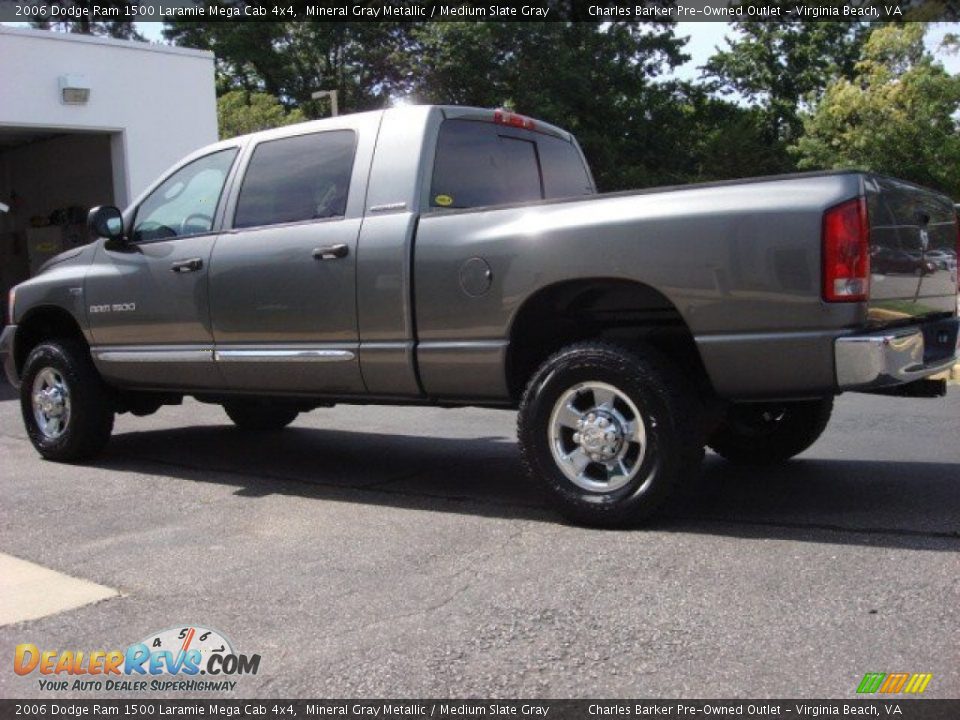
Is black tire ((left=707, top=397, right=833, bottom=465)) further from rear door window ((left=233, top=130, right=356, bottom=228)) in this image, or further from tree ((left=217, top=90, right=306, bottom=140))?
tree ((left=217, top=90, right=306, bottom=140))

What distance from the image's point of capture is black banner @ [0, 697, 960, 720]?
2705 millimetres

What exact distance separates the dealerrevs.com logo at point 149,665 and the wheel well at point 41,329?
3823 mm

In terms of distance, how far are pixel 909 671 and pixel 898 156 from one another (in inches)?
1241

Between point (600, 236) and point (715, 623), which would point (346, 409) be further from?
point (715, 623)

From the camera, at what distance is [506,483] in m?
5.71

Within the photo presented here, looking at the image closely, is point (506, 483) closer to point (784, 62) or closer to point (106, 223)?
point (106, 223)

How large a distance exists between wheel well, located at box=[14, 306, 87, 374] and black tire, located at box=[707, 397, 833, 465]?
13.9 ft

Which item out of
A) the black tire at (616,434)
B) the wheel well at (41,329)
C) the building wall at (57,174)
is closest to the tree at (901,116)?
the building wall at (57,174)

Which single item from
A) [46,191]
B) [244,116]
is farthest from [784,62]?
[46,191]

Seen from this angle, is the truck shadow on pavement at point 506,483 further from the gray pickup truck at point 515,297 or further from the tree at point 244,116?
the tree at point 244,116

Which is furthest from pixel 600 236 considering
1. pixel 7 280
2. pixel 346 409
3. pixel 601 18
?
pixel 601 18

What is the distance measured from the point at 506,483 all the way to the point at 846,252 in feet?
8.10

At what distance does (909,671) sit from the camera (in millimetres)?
2916

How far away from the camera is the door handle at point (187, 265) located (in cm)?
581
